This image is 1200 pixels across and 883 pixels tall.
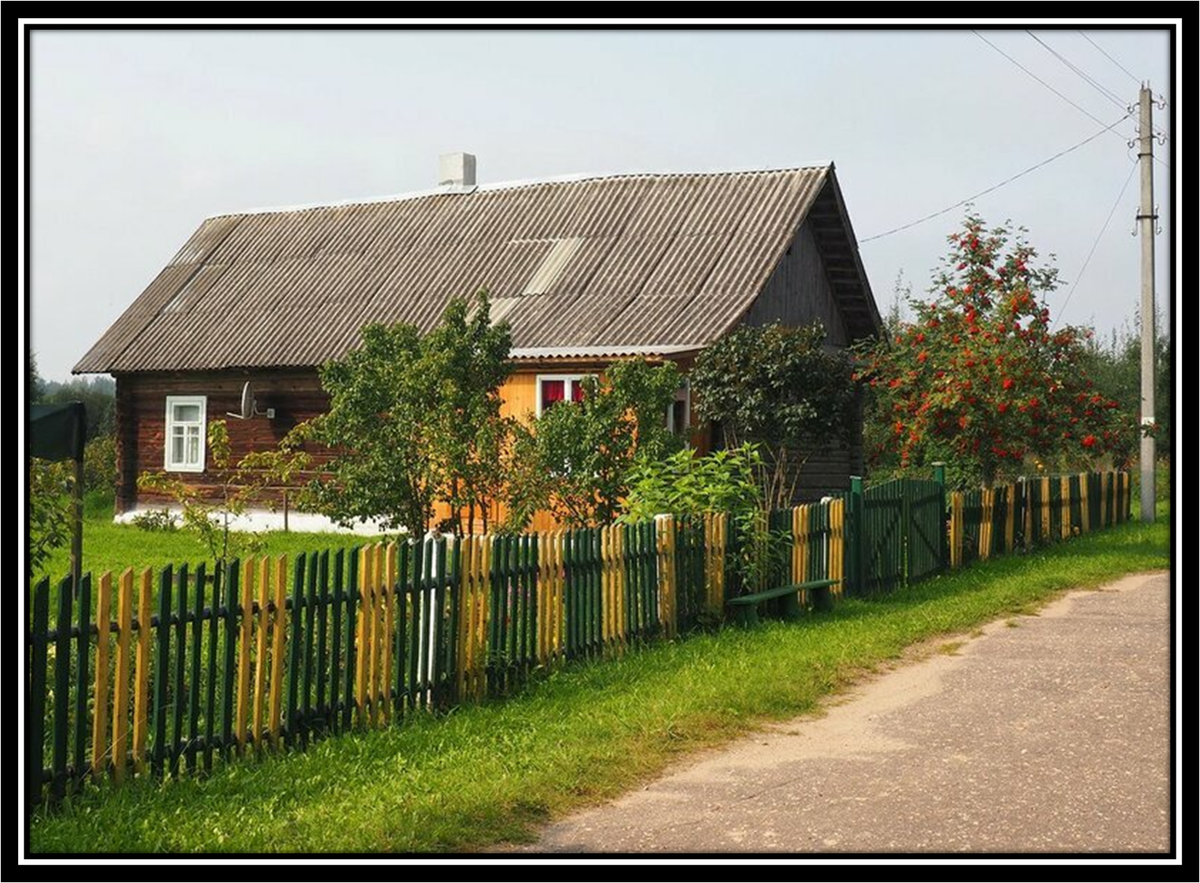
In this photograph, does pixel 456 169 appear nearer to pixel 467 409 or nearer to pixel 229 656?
pixel 467 409

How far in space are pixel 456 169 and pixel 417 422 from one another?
18180 millimetres

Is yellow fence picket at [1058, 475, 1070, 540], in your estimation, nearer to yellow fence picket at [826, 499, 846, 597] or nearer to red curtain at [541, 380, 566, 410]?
red curtain at [541, 380, 566, 410]

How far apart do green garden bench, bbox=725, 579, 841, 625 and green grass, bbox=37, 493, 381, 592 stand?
21.8ft

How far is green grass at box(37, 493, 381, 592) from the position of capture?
18.5 m

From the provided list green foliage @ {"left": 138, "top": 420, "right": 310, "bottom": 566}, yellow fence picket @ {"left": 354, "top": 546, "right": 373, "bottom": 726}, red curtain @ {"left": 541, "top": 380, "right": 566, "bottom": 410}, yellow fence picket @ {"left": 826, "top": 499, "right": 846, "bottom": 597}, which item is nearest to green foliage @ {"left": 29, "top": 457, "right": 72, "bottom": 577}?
green foliage @ {"left": 138, "top": 420, "right": 310, "bottom": 566}

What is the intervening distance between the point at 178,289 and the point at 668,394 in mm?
16907

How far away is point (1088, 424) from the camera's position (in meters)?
20.4

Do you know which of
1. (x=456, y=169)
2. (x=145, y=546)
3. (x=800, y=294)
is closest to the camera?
(x=145, y=546)

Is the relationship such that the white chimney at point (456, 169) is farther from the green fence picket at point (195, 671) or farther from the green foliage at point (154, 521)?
the green fence picket at point (195, 671)

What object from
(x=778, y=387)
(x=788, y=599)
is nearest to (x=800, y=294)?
(x=778, y=387)

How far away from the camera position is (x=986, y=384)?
63.8 ft

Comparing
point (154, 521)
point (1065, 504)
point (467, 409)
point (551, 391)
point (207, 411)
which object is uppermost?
point (551, 391)
